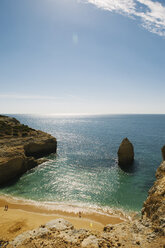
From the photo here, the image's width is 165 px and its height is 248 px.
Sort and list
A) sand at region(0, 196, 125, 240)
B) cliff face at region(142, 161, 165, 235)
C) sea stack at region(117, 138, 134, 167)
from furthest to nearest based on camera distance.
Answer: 1. sea stack at region(117, 138, 134, 167)
2. sand at region(0, 196, 125, 240)
3. cliff face at region(142, 161, 165, 235)

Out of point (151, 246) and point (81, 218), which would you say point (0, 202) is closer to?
point (81, 218)

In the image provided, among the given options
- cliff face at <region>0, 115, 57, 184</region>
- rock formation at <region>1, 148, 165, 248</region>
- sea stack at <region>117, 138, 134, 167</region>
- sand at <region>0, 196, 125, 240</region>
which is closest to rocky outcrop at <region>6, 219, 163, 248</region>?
rock formation at <region>1, 148, 165, 248</region>

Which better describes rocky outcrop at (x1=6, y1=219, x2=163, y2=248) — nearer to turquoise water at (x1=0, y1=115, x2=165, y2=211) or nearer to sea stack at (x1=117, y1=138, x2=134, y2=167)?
turquoise water at (x1=0, y1=115, x2=165, y2=211)

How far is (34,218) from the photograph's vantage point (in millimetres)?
19250

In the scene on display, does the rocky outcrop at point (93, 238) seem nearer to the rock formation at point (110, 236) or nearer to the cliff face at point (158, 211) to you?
the rock formation at point (110, 236)

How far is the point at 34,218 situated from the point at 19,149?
18421 millimetres

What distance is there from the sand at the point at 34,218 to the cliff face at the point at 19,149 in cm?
740

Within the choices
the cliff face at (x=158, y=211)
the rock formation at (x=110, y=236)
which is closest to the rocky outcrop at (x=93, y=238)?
the rock formation at (x=110, y=236)

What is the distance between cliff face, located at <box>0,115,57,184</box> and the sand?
7.40 meters

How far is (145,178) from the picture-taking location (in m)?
30.3

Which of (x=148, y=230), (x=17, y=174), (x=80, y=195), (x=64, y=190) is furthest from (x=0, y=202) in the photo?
(x=148, y=230)

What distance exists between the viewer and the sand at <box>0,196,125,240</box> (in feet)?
56.4

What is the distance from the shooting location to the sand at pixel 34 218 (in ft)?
56.4

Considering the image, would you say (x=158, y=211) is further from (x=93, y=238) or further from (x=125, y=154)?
(x=125, y=154)
